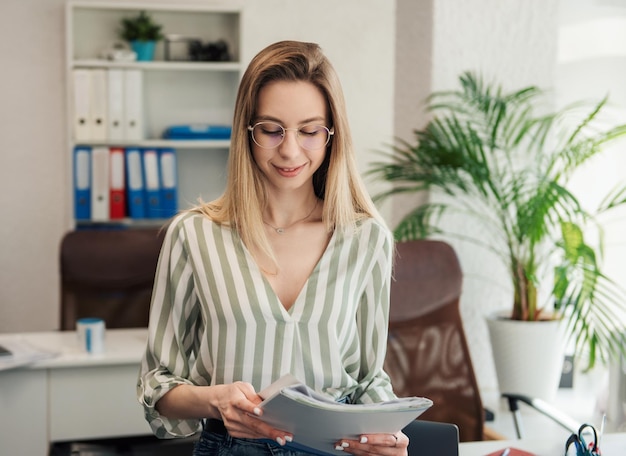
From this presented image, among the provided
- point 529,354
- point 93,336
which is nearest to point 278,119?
point 93,336

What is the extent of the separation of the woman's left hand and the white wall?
3.45m

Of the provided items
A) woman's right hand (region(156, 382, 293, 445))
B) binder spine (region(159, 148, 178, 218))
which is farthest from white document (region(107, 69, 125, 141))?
woman's right hand (region(156, 382, 293, 445))

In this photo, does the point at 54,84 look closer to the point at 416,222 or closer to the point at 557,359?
the point at 416,222

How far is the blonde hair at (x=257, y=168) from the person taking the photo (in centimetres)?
145

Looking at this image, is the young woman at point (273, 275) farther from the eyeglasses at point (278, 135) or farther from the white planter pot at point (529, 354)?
the white planter pot at point (529, 354)

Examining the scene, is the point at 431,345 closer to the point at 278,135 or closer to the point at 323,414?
the point at 278,135

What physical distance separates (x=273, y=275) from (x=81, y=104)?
3.00 meters

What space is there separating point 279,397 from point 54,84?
12.2ft

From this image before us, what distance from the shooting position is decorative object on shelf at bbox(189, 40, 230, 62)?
441 centimetres

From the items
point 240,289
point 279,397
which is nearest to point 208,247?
point 240,289

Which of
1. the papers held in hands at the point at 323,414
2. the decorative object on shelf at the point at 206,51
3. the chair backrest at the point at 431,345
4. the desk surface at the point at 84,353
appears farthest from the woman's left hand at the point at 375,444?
the decorative object on shelf at the point at 206,51

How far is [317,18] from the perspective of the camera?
468 centimetres

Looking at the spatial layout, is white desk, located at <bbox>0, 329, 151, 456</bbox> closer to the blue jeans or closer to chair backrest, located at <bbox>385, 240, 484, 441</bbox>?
chair backrest, located at <bbox>385, 240, 484, 441</bbox>

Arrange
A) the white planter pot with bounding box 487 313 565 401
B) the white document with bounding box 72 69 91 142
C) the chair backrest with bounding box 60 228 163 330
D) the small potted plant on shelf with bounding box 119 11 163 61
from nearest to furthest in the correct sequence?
the chair backrest with bounding box 60 228 163 330, the white planter pot with bounding box 487 313 565 401, the white document with bounding box 72 69 91 142, the small potted plant on shelf with bounding box 119 11 163 61
